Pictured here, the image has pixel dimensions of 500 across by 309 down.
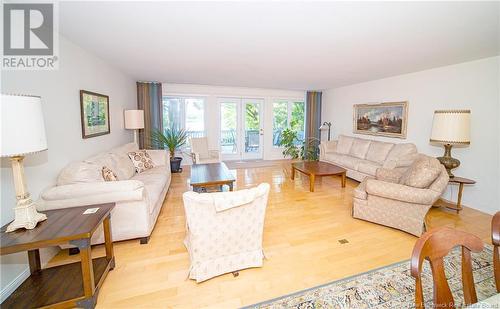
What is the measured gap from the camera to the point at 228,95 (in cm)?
669

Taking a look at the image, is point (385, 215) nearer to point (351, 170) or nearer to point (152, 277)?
point (351, 170)

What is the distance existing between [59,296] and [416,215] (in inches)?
139

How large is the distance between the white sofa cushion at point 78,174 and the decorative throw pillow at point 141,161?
136 centimetres

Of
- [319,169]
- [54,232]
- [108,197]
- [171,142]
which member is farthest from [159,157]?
[319,169]

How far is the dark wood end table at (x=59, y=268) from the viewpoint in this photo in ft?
4.90

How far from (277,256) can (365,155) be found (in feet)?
12.8

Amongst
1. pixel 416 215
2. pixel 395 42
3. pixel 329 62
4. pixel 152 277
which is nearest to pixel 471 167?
pixel 416 215

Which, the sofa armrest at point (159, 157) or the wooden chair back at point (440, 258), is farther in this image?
the sofa armrest at point (159, 157)

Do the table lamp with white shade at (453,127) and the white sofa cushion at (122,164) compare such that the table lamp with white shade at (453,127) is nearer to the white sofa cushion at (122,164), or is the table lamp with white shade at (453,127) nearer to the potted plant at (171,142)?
the white sofa cushion at (122,164)

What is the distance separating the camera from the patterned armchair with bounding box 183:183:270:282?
1.78 metres

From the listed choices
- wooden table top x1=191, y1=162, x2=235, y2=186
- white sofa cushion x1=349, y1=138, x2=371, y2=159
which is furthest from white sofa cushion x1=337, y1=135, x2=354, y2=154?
wooden table top x1=191, y1=162, x2=235, y2=186

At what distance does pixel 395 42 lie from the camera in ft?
8.89

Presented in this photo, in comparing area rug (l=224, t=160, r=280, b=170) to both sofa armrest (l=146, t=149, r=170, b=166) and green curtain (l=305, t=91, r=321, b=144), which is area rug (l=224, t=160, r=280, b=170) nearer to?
green curtain (l=305, t=91, r=321, b=144)

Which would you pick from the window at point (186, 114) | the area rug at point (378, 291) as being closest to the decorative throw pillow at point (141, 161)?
the window at point (186, 114)
